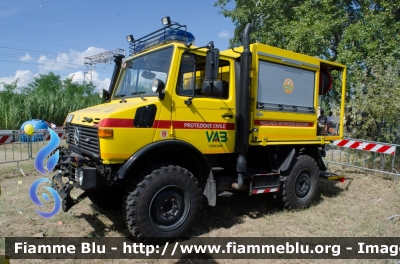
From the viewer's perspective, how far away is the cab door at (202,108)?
14.6 feet

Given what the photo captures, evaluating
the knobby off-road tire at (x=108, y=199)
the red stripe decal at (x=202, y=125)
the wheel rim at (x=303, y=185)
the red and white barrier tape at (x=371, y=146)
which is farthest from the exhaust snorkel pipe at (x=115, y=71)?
the red and white barrier tape at (x=371, y=146)

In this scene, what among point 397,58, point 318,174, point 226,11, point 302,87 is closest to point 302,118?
point 302,87

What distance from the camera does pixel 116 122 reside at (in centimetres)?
391

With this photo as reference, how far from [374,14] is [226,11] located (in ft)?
22.8

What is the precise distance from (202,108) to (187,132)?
445 mm

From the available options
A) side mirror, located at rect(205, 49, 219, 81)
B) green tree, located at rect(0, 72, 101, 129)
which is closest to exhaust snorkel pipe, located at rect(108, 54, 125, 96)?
side mirror, located at rect(205, 49, 219, 81)

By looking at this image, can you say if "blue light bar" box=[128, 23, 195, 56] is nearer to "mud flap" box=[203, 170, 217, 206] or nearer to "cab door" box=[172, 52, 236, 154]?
"cab door" box=[172, 52, 236, 154]

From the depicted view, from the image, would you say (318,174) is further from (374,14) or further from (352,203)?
(374,14)

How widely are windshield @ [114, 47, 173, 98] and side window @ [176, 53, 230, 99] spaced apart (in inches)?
9.3

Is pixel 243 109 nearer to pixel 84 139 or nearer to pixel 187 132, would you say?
pixel 187 132

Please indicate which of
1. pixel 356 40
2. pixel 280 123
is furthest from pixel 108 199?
pixel 356 40

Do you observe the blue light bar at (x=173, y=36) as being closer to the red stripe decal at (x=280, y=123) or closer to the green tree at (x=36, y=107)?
the red stripe decal at (x=280, y=123)

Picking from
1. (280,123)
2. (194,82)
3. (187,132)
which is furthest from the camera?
(280,123)

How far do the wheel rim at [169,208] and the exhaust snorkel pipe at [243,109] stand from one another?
108 cm
